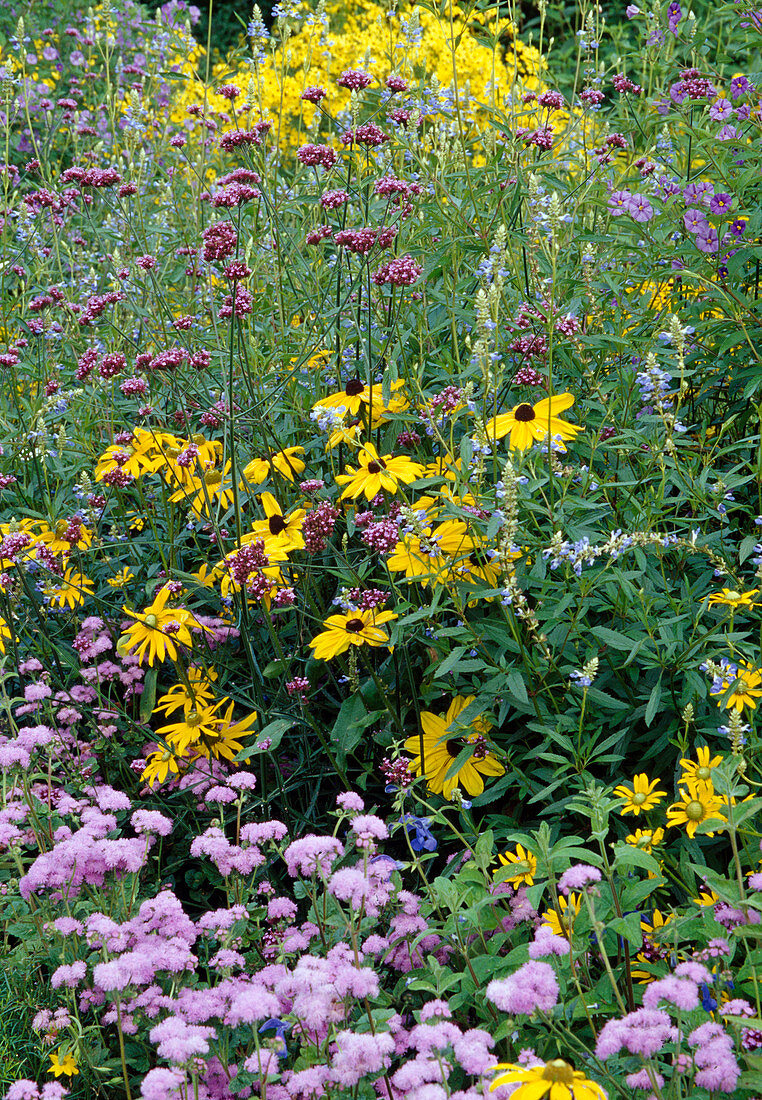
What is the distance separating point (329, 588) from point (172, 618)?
17.6 inches

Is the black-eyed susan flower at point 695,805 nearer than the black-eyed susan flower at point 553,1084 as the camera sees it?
No

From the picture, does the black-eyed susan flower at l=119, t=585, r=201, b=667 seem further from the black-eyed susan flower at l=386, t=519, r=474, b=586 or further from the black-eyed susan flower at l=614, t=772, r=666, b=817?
the black-eyed susan flower at l=614, t=772, r=666, b=817

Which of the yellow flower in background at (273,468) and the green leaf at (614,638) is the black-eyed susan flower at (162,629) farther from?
the green leaf at (614,638)

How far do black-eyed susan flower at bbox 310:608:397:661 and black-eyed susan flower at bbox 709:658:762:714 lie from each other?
0.72 metres

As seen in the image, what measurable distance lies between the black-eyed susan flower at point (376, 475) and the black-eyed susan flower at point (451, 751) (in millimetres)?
549

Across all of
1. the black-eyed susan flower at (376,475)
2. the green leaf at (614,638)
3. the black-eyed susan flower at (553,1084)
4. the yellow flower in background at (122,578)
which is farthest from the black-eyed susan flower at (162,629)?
the black-eyed susan flower at (553,1084)

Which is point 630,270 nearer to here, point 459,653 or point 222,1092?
point 459,653

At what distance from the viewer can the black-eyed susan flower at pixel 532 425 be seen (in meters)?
2.35

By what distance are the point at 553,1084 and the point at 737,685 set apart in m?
0.99

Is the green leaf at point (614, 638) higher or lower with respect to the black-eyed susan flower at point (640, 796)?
higher

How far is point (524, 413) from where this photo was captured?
244cm

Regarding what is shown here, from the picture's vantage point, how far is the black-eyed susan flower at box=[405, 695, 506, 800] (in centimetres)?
237

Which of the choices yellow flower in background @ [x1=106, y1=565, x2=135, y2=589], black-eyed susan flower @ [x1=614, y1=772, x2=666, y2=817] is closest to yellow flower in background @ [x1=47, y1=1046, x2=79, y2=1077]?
black-eyed susan flower @ [x1=614, y1=772, x2=666, y2=817]

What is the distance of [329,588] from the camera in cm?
287
